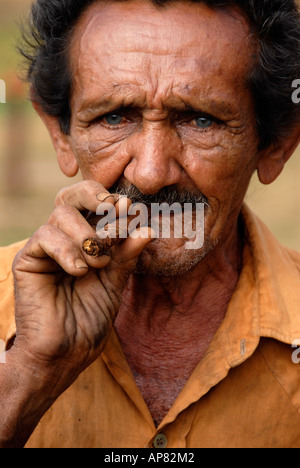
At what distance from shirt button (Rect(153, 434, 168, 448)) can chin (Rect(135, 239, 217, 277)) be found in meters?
0.66

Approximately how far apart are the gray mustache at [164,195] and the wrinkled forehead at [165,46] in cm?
41

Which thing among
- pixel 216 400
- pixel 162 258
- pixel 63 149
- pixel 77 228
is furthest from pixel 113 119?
pixel 216 400

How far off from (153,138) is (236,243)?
0.86m

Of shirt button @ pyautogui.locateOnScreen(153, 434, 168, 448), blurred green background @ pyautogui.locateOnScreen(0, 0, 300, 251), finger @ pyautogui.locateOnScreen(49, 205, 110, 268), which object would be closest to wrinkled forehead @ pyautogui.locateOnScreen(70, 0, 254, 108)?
finger @ pyautogui.locateOnScreen(49, 205, 110, 268)

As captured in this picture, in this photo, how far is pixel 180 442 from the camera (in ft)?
10.2

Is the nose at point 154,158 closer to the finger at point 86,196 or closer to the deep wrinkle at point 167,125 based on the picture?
the deep wrinkle at point 167,125

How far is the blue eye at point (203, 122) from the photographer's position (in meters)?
3.15

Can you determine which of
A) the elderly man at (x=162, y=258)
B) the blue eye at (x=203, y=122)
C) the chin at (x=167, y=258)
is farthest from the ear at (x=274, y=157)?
the chin at (x=167, y=258)

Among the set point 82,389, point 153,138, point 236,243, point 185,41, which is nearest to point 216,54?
point 185,41

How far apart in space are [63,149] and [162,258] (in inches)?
33.2

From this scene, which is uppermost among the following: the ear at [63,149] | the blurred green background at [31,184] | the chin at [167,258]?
the ear at [63,149]

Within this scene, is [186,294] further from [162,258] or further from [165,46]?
[165,46]
